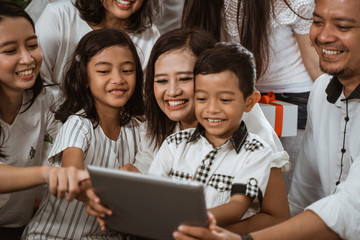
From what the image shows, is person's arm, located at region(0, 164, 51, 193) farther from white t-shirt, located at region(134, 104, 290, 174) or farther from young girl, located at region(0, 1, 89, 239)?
white t-shirt, located at region(134, 104, 290, 174)

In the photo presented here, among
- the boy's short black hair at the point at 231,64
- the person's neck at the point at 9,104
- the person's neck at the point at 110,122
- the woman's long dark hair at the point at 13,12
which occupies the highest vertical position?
the woman's long dark hair at the point at 13,12

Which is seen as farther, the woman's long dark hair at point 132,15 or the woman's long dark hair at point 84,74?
the woman's long dark hair at point 132,15

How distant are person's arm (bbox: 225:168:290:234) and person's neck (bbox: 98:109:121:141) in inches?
25.2

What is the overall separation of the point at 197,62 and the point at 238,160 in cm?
36

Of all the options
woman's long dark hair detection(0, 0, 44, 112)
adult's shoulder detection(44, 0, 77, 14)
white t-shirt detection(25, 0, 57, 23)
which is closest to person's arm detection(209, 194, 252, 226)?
woman's long dark hair detection(0, 0, 44, 112)

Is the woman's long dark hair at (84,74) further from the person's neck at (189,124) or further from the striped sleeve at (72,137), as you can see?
the person's neck at (189,124)

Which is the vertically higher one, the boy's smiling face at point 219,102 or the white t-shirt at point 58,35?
the white t-shirt at point 58,35

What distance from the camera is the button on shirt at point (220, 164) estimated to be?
158cm

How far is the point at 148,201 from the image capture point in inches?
50.3

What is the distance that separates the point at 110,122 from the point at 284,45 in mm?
1065

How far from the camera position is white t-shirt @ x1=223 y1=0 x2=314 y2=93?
246 centimetres

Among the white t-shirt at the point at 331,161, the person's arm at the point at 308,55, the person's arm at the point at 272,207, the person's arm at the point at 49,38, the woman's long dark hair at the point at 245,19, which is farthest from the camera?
the person's arm at the point at 308,55

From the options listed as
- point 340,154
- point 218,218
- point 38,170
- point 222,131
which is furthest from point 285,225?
point 38,170

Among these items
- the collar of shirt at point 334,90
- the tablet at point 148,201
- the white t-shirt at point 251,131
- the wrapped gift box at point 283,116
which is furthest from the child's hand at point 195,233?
the wrapped gift box at point 283,116
